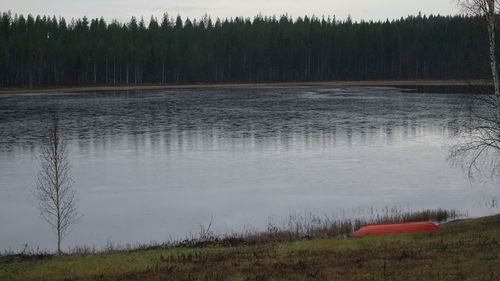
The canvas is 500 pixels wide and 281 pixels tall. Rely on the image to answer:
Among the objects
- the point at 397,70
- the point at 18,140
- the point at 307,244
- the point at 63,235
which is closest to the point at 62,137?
the point at 18,140

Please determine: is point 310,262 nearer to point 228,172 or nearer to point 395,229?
point 395,229

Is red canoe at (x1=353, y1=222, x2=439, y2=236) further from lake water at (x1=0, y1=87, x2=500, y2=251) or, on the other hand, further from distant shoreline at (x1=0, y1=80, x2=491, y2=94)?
distant shoreline at (x1=0, y1=80, x2=491, y2=94)

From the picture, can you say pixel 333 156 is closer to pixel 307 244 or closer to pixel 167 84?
pixel 307 244

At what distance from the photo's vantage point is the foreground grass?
585 inches

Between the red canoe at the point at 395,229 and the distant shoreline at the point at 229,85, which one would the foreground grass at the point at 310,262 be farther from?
the distant shoreline at the point at 229,85

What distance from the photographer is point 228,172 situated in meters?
37.4

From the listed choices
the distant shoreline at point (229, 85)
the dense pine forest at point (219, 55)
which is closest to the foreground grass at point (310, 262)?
the distant shoreline at point (229, 85)

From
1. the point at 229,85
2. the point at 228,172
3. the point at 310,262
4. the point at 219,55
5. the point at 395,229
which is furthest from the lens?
the point at 219,55

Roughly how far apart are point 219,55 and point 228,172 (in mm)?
141716

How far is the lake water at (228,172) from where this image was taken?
27.9 meters

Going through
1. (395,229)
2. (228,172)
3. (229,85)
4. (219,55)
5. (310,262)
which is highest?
(219,55)

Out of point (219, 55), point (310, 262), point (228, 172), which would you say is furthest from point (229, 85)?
point (310, 262)

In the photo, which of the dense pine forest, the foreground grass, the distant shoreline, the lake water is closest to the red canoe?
the foreground grass

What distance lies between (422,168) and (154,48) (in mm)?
130778
